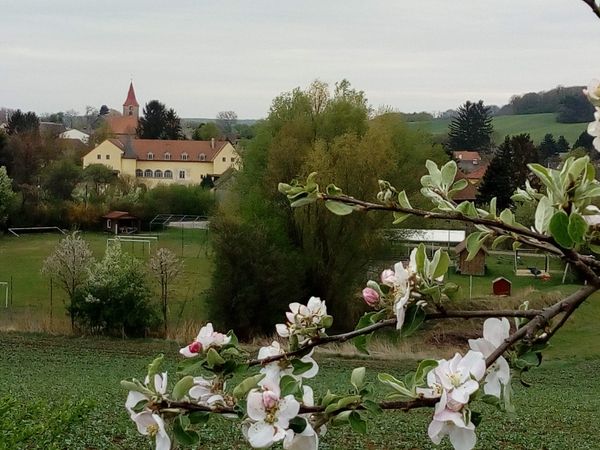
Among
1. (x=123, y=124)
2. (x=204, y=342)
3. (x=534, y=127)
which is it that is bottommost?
(x=204, y=342)

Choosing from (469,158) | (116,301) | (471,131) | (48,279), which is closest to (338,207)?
(116,301)

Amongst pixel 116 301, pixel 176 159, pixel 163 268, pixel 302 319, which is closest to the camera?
pixel 302 319

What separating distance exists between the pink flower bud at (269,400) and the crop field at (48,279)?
25021mm

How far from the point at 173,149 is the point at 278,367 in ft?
244

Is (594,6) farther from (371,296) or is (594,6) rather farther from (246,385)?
(246,385)

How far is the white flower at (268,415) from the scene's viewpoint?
114 centimetres

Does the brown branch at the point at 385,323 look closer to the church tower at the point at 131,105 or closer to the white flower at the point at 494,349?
the white flower at the point at 494,349

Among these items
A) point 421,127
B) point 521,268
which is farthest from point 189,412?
point 521,268

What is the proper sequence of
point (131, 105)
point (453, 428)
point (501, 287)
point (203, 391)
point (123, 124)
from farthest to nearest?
1. point (131, 105)
2. point (123, 124)
3. point (501, 287)
4. point (203, 391)
5. point (453, 428)

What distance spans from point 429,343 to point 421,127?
11.3 m

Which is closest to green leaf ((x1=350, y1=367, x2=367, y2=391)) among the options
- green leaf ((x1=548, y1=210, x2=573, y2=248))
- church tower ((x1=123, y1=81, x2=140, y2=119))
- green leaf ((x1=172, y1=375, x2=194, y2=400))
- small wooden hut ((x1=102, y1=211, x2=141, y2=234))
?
green leaf ((x1=172, y1=375, x2=194, y2=400))

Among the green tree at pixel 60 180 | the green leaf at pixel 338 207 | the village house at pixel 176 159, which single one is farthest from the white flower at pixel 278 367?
the village house at pixel 176 159

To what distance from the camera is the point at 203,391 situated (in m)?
1.35

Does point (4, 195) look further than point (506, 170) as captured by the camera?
Yes
